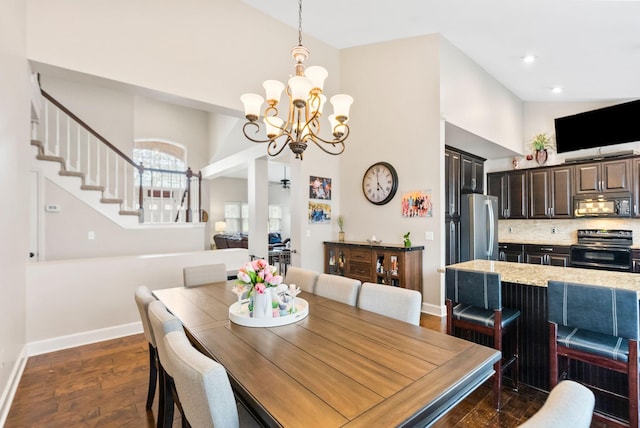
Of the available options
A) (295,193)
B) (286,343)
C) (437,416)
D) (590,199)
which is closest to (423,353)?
(437,416)

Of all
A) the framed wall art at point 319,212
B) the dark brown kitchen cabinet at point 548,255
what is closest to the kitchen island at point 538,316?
the framed wall art at point 319,212

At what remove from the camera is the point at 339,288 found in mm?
2475

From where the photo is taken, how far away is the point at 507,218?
20.9 ft

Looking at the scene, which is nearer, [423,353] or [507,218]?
[423,353]

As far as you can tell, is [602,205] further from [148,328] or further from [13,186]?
[13,186]

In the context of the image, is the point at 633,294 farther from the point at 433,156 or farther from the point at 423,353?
the point at 433,156

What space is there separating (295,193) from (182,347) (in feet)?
12.9

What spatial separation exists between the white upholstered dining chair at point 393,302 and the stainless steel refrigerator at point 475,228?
347 centimetres

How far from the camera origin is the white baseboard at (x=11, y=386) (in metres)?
2.20

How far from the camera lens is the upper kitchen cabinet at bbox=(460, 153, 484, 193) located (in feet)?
17.8

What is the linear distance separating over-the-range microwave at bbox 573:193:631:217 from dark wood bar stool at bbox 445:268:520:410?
4187 mm

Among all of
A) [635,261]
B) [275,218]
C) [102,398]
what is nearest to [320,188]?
[102,398]

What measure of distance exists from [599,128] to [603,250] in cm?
203

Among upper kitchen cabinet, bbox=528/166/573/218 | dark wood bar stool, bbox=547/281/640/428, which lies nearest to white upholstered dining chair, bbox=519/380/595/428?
dark wood bar stool, bbox=547/281/640/428
